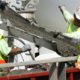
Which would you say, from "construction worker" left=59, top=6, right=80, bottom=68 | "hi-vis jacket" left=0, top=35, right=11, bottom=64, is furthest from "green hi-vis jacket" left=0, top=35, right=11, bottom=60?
"construction worker" left=59, top=6, right=80, bottom=68

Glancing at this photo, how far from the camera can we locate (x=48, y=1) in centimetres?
1138

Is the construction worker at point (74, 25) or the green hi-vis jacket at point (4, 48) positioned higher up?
the construction worker at point (74, 25)

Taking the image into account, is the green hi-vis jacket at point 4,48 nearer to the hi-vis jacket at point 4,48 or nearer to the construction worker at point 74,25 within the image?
the hi-vis jacket at point 4,48

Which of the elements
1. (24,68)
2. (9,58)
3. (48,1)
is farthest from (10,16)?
(48,1)

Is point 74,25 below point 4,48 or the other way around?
the other way around

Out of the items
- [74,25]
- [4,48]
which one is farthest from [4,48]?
[74,25]

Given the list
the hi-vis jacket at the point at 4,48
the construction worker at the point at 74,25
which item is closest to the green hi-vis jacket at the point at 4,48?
the hi-vis jacket at the point at 4,48

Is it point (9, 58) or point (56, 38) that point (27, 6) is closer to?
point (9, 58)

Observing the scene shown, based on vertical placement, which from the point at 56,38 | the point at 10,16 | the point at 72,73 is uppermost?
the point at 10,16

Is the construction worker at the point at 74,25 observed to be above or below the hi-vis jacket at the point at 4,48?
above

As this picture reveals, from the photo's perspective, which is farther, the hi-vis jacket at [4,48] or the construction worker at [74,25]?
the hi-vis jacket at [4,48]

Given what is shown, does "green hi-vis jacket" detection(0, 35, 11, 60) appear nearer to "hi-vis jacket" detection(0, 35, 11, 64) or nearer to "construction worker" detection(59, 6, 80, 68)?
"hi-vis jacket" detection(0, 35, 11, 64)

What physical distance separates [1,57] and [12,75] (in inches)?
56.9

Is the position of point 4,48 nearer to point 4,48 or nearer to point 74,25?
point 4,48
